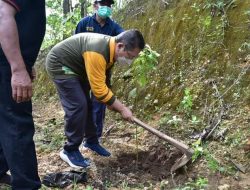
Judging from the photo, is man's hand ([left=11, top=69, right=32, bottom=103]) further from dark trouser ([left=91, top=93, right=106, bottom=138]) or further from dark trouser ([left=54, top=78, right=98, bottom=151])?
dark trouser ([left=91, top=93, right=106, bottom=138])

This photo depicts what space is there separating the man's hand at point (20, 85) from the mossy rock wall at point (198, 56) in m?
2.94

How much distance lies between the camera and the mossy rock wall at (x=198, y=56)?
499cm

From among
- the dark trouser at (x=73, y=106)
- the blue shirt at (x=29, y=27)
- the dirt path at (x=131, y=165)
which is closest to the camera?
the blue shirt at (x=29, y=27)

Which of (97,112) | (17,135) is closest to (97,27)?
(97,112)

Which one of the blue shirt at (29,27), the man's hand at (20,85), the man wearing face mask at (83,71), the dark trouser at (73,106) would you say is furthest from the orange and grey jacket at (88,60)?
the man's hand at (20,85)

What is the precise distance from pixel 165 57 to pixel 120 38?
255 cm

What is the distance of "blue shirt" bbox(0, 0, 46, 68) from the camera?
262cm

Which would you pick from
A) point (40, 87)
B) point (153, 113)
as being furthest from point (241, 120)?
point (40, 87)

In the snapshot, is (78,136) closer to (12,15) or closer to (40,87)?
(12,15)

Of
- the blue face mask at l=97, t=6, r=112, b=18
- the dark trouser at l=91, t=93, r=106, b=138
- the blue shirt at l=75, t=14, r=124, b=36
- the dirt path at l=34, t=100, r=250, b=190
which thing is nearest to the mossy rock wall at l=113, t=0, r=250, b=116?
the dirt path at l=34, t=100, r=250, b=190

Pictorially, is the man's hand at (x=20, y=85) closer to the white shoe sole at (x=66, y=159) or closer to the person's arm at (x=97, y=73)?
the person's arm at (x=97, y=73)

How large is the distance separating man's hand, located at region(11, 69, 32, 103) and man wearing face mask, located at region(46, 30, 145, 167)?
1206 mm

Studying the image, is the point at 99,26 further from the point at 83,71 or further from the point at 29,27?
the point at 29,27

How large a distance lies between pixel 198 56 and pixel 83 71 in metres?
2.21
